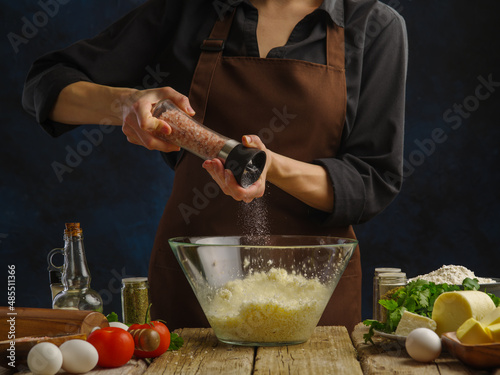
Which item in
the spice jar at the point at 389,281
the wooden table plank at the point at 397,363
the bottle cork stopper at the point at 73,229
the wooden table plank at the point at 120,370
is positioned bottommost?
the wooden table plank at the point at 397,363

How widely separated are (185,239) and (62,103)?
516 mm

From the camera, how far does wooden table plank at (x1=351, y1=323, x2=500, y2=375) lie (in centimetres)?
104

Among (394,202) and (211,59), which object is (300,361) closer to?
(211,59)

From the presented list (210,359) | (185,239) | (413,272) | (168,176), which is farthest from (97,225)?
(210,359)

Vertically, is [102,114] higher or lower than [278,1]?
lower

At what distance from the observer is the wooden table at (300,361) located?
3.43 feet

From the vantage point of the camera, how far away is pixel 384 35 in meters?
1.64

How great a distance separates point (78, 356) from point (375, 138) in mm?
892

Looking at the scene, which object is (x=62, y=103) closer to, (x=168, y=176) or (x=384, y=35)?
(x=384, y=35)

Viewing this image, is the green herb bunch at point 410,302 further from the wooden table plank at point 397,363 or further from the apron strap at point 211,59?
the apron strap at point 211,59

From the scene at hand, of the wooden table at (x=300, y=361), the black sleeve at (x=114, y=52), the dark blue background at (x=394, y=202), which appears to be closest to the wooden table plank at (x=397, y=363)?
the wooden table at (x=300, y=361)

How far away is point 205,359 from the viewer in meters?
1.12

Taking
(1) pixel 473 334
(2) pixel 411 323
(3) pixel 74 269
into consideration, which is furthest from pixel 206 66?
(1) pixel 473 334

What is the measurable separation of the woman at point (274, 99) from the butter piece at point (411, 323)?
1.24ft
